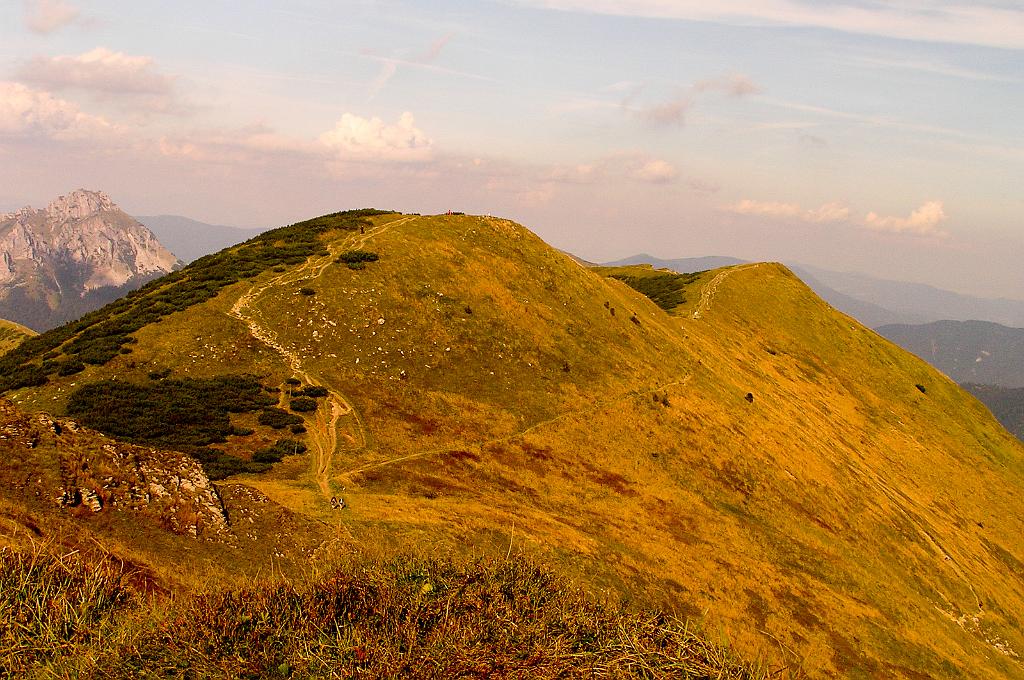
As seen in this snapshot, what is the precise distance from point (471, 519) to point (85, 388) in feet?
104

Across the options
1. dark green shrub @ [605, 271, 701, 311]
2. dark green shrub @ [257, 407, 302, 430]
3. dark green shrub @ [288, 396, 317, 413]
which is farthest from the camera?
dark green shrub @ [605, 271, 701, 311]

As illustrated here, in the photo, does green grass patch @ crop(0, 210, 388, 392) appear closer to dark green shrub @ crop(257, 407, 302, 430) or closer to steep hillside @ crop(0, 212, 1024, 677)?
steep hillside @ crop(0, 212, 1024, 677)

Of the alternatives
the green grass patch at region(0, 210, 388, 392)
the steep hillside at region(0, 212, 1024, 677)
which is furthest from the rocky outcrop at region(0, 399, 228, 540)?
the green grass patch at region(0, 210, 388, 392)

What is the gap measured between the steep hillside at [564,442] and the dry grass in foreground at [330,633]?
10989 millimetres

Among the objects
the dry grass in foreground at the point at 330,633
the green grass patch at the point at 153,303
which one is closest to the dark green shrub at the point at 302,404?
the green grass patch at the point at 153,303

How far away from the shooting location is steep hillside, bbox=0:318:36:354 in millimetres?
70750

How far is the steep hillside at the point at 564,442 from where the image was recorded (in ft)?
120

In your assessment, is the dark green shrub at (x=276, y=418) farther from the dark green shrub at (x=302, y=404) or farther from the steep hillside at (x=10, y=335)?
the steep hillside at (x=10, y=335)

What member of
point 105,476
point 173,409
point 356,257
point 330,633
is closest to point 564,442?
point 173,409

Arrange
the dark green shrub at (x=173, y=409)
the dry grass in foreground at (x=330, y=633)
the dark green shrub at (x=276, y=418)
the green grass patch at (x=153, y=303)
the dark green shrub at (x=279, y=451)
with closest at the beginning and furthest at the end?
the dry grass in foreground at (x=330, y=633) < the dark green shrub at (x=279, y=451) < the dark green shrub at (x=173, y=409) < the dark green shrub at (x=276, y=418) < the green grass patch at (x=153, y=303)

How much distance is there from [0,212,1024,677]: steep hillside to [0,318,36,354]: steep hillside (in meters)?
20.7

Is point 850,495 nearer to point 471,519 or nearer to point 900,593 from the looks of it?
point 900,593

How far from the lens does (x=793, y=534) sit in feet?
170

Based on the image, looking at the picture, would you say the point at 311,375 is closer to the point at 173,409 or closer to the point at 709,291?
the point at 173,409
